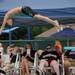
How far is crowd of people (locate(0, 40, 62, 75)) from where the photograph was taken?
8227 mm

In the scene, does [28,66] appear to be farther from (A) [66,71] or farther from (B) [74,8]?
(B) [74,8]

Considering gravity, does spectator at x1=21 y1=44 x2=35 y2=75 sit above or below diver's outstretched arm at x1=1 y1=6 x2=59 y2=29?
below

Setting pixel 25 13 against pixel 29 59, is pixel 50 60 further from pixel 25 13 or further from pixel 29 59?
pixel 25 13

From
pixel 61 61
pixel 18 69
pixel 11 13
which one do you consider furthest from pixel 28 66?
pixel 11 13

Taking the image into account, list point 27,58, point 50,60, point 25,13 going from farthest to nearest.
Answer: point 27,58
point 50,60
point 25,13

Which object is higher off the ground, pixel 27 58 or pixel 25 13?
pixel 25 13

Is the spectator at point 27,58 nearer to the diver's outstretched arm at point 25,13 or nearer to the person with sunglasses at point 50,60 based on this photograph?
the person with sunglasses at point 50,60

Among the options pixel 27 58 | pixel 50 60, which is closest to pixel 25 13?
pixel 27 58

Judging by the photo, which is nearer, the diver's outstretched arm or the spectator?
the diver's outstretched arm

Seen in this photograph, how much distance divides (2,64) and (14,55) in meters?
0.40

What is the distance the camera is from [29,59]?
862cm

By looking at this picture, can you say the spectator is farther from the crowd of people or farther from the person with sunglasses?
the person with sunglasses

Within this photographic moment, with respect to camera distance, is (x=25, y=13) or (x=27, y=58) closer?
(x=25, y=13)

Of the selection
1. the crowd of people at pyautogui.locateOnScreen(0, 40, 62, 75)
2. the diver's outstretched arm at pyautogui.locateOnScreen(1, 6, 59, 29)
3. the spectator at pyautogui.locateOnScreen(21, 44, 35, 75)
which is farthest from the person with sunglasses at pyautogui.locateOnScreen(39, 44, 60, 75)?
Answer: the diver's outstretched arm at pyautogui.locateOnScreen(1, 6, 59, 29)
